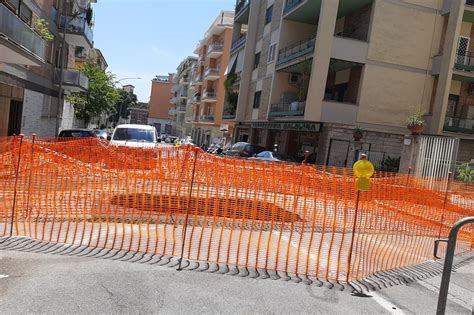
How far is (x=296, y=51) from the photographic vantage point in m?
27.9

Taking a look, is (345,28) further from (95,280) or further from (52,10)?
(95,280)

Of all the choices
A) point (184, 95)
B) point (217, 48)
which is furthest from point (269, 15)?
point (184, 95)

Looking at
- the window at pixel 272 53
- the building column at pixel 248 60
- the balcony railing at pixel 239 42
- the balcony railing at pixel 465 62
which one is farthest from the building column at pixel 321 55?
the balcony railing at pixel 239 42

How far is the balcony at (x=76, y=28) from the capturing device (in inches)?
1086

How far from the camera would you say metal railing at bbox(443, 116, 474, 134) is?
2481 centimetres

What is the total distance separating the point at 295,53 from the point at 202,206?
21221mm

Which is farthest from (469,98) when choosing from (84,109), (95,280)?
(84,109)

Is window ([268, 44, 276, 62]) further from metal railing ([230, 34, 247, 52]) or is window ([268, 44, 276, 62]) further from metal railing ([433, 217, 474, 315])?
metal railing ([433, 217, 474, 315])

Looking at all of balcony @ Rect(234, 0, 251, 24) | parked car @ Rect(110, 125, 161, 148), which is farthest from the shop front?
balcony @ Rect(234, 0, 251, 24)

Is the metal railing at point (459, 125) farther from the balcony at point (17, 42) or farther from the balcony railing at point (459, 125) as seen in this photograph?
the balcony at point (17, 42)

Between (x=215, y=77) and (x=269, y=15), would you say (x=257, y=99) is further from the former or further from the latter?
(x=215, y=77)

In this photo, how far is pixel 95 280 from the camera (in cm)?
472

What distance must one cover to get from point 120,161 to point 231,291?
406 centimetres

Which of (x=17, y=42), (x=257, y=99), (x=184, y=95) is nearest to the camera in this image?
(x=17, y=42)
